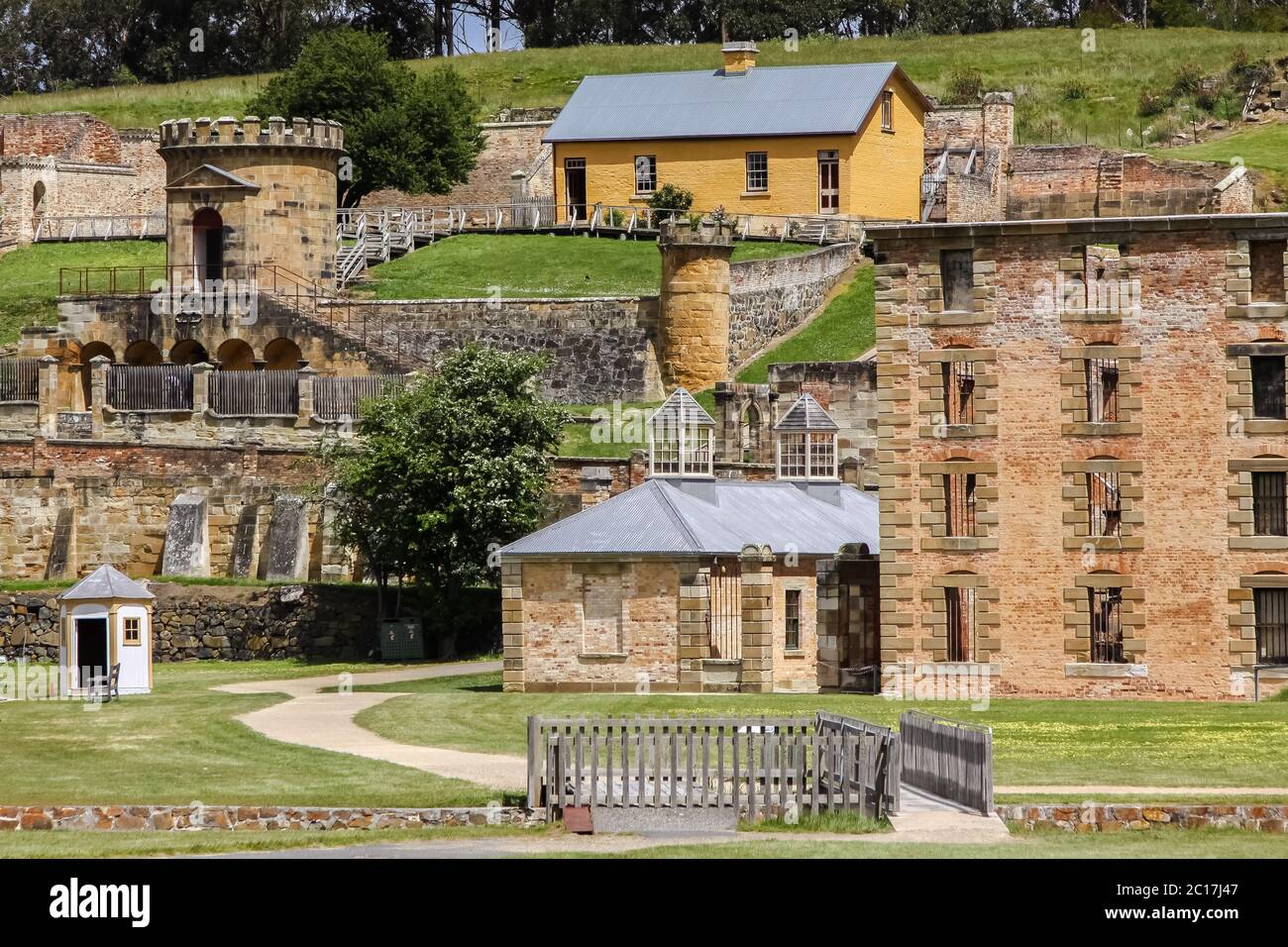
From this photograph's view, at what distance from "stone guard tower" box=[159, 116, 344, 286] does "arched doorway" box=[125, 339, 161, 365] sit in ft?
10.5

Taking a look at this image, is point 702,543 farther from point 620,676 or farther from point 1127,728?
point 1127,728

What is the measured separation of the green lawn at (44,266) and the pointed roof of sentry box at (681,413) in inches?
1163

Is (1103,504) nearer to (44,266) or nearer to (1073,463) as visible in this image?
(1073,463)

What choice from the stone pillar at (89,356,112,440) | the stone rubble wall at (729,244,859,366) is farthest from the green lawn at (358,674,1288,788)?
the stone rubble wall at (729,244,859,366)

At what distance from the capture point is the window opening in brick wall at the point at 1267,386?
156ft

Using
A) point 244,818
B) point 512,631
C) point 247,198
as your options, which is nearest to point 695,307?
point 247,198

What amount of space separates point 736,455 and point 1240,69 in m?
39.3

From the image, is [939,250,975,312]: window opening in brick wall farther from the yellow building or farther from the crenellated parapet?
the yellow building

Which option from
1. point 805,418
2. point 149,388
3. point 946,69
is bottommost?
point 805,418

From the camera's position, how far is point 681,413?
5419cm

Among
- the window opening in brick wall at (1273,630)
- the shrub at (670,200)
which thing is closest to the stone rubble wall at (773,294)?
the shrub at (670,200)

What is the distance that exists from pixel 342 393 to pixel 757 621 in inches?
867

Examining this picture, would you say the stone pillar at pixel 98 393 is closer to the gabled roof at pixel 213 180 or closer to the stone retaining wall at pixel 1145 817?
the gabled roof at pixel 213 180
